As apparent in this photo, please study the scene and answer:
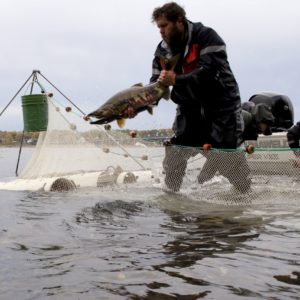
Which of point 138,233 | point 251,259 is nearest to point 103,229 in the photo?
point 138,233

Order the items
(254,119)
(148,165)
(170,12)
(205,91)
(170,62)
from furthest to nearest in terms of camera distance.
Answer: (148,165)
(254,119)
(205,91)
(170,12)
(170,62)

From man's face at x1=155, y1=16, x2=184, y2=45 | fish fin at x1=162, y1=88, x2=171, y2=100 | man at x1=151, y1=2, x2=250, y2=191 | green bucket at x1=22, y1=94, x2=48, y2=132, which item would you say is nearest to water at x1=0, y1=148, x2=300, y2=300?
man at x1=151, y1=2, x2=250, y2=191

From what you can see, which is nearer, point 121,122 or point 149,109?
point 121,122

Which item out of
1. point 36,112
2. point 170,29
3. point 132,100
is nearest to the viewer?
point 132,100

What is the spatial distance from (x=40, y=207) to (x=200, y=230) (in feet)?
9.11

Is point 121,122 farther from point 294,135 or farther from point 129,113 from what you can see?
point 294,135

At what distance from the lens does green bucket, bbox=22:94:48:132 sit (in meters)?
10.1

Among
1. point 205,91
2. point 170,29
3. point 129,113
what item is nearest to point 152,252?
point 129,113

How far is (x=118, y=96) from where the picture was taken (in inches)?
234

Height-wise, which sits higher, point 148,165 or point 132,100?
point 132,100

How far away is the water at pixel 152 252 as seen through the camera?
2.86 metres

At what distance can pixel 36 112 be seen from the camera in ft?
33.2

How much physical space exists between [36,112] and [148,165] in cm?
283

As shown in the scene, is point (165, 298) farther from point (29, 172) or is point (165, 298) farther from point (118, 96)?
point (29, 172)
